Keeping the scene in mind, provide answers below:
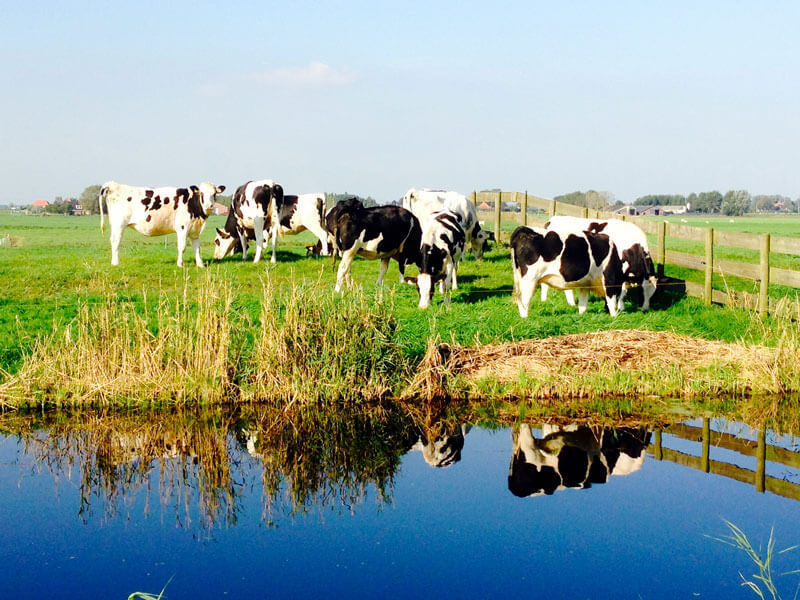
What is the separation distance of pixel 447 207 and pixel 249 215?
16.1 feet

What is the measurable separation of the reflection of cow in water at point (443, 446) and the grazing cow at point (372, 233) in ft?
21.7

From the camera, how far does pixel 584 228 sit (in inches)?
603

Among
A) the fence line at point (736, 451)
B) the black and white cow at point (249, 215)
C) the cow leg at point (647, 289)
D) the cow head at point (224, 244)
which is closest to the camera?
the fence line at point (736, 451)

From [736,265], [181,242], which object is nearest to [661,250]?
[736,265]

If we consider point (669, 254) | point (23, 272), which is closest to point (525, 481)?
point (669, 254)

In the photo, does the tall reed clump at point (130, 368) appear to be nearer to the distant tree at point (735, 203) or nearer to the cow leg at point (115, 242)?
the cow leg at point (115, 242)

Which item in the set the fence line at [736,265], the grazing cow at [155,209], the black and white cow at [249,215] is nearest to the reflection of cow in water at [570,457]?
the fence line at [736,265]

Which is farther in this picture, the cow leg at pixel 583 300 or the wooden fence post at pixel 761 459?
the cow leg at pixel 583 300

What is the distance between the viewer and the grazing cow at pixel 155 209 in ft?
69.3

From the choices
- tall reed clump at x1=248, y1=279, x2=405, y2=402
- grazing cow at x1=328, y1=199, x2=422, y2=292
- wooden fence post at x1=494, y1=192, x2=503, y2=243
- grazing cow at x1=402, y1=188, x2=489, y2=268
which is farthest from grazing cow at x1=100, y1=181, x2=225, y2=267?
tall reed clump at x1=248, y1=279, x2=405, y2=402

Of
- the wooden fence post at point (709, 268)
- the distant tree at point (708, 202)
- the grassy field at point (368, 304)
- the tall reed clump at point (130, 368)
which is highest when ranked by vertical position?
the distant tree at point (708, 202)

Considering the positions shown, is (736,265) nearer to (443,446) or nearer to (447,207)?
(447,207)

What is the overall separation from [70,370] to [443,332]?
462 cm

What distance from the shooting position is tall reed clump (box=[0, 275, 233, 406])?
10.2 metres
